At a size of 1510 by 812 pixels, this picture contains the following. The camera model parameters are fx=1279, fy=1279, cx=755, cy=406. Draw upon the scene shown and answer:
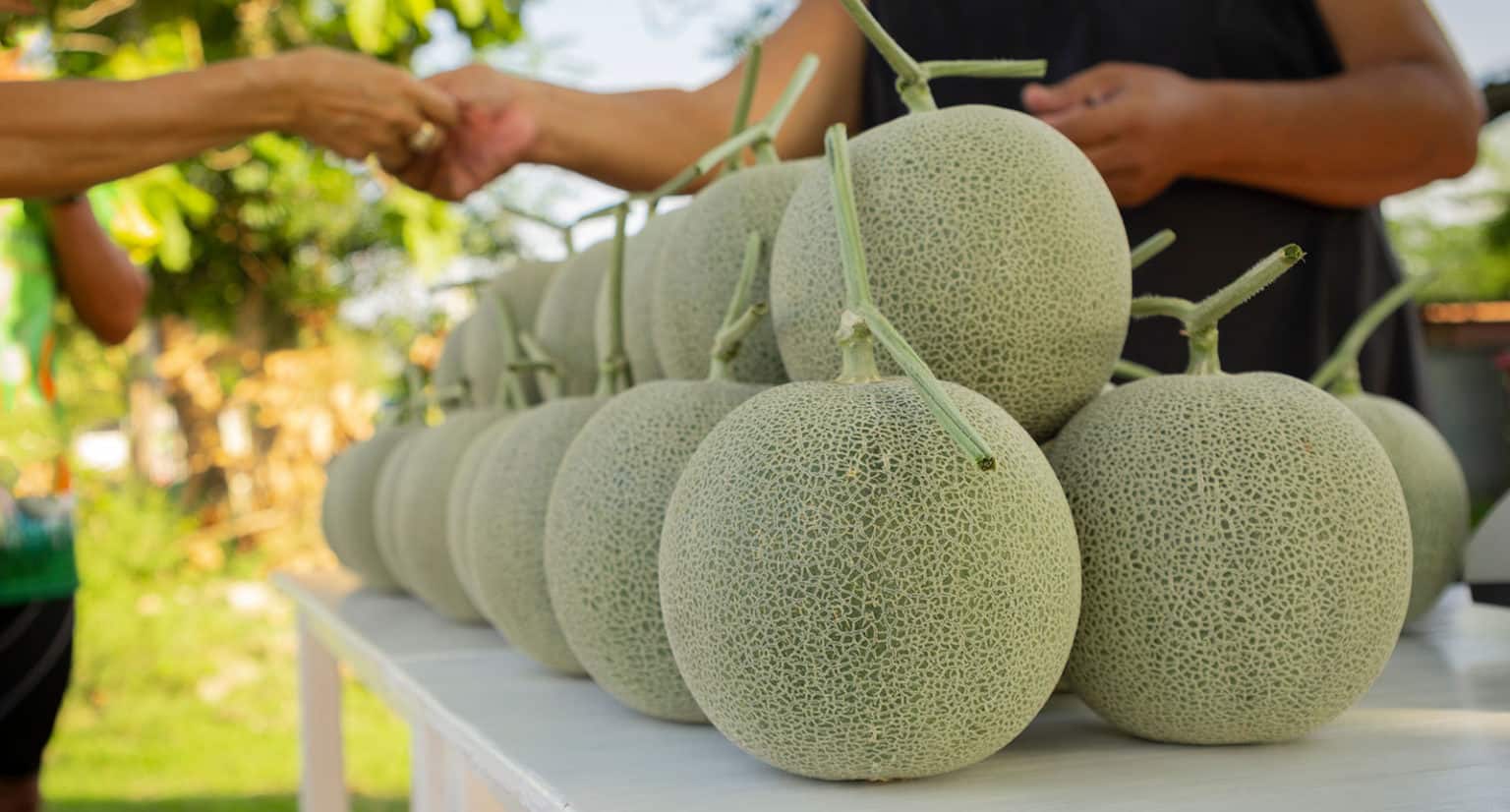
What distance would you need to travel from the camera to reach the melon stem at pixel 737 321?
2.35 ft

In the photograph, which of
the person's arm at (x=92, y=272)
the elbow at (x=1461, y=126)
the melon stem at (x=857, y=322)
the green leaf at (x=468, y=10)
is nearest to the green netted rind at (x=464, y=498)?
the melon stem at (x=857, y=322)

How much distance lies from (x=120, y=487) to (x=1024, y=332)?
5.78 m

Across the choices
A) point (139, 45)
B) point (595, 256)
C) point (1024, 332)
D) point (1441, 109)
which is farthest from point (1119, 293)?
point (139, 45)

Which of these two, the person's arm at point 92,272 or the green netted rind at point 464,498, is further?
the person's arm at point 92,272

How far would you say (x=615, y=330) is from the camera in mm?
891

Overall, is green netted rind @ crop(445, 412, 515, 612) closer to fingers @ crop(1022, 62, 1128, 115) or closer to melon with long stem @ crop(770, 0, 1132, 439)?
melon with long stem @ crop(770, 0, 1132, 439)

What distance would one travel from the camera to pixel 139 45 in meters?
3.12

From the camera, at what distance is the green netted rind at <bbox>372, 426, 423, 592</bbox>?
4.15 feet

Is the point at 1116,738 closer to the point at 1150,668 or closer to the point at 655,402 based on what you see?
the point at 1150,668

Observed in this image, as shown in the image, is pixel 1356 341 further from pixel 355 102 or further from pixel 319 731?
pixel 319 731

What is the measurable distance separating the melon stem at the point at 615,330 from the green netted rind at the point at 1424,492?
0.50m

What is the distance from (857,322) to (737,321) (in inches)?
5.6

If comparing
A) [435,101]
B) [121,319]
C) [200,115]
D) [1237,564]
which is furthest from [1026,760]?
[121,319]

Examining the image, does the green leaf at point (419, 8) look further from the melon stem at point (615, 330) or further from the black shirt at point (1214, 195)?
the melon stem at point (615, 330)
